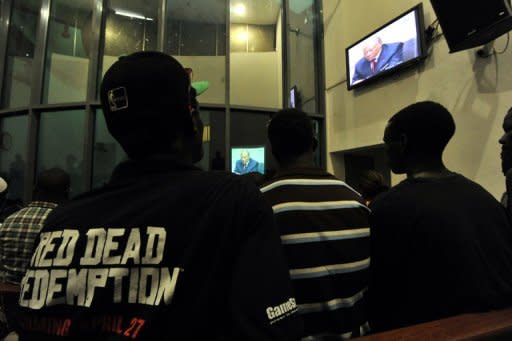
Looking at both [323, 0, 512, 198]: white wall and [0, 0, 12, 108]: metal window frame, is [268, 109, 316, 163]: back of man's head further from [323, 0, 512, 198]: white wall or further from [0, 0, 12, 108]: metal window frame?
[0, 0, 12, 108]: metal window frame

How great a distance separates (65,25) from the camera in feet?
16.0

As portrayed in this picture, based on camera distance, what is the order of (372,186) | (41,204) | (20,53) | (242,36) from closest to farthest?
1. (41,204)
2. (372,186)
3. (20,53)
4. (242,36)

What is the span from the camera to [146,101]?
678 millimetres

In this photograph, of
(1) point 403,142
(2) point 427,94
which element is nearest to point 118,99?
(1) point 403,142

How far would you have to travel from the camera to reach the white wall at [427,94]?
329 cm

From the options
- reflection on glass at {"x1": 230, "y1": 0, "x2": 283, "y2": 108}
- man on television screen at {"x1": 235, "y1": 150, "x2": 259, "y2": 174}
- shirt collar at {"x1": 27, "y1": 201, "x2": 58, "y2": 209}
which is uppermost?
reflection on glass at {"x1": 230, "y1": 0, "x2": 283, "y2": 108}

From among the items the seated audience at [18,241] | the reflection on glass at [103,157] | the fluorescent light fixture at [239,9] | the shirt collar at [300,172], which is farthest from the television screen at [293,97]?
the shirt collar at [300,172]

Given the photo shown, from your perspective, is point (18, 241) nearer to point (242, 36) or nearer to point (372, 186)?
point (372, 186)

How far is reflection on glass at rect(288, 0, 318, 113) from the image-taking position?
538 centimetres

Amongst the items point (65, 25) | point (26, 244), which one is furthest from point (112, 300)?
point (65, 25)

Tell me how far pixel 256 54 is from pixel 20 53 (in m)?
3.39

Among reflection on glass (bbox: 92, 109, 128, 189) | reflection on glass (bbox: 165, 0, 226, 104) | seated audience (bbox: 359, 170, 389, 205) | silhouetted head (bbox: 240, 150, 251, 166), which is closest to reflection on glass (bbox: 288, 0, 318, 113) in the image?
reflection on glass (bbox: 165, 0, 226, 104)

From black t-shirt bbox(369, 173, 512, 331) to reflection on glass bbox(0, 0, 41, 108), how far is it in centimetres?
526

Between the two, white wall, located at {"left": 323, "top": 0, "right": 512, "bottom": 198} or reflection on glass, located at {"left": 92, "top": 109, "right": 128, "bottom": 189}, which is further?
reflection on glass, located at {"left": 92, "top": 109, "right": 128, "bottom": 189}
